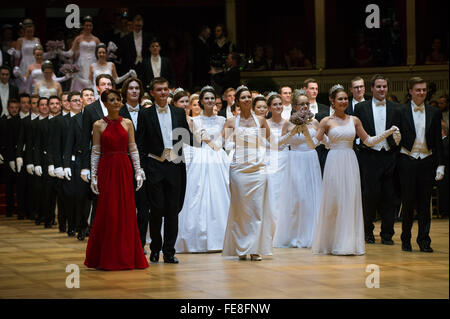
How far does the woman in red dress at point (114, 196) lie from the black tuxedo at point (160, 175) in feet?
0.45

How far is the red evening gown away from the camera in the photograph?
6.97 meters

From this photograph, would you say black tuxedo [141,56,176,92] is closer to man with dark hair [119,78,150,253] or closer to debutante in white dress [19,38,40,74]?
debutante in white dress [19,38,40,74]

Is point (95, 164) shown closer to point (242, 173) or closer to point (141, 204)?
point (141, 204)

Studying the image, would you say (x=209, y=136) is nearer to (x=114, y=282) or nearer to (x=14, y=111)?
(x=114, y=282)

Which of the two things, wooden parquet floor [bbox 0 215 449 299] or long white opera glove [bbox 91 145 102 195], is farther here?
long white opera glove [bbox 91 145 102 195]

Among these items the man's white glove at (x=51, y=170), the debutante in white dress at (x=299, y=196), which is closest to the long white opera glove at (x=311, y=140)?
the debutante in white dress at (x=299, y=196)

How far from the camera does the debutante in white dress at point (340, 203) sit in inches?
312

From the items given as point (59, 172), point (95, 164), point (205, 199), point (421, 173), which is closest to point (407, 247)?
point (421, 173)

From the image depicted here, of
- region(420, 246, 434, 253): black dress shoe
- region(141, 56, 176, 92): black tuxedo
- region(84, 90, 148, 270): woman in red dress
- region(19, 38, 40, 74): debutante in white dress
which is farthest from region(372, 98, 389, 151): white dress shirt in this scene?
region(19, 38, 40, 74): debutante in white dress

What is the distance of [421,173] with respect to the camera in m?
8.03

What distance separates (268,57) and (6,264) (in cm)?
938

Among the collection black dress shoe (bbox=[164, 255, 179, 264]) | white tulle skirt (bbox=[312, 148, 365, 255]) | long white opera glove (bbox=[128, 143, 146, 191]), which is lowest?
black dress shoe (bbox=[164, 255, 179, 264])
